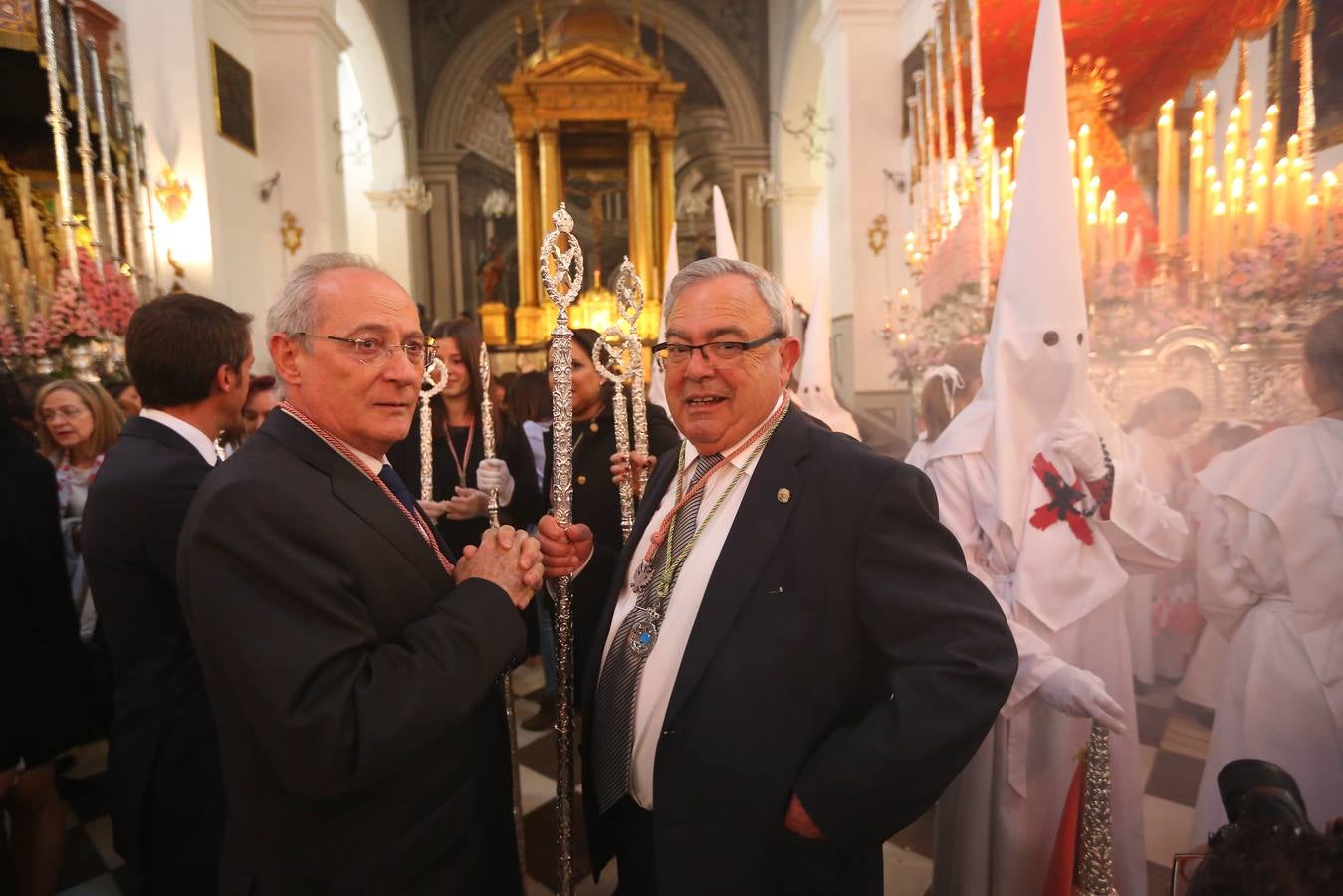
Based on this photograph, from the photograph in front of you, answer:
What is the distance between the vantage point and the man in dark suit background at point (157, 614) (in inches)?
63.3

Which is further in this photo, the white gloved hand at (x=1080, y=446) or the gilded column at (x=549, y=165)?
the gilded column at (x=549, y=165)

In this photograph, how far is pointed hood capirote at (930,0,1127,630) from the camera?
6.59ft

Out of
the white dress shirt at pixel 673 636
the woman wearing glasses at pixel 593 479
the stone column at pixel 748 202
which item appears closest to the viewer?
the white dress shirt at pixel 673 636

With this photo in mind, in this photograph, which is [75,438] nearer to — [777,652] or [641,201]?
[777,652]

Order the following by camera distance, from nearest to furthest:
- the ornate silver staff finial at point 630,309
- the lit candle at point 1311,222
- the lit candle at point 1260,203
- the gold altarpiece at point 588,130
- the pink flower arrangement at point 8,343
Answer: the ornate silver staff finial at point 630,309 < the lit candle at point 1311,222 < the lit candle at point 1260,203 < the pink flower arrangement at point 8,343 < the gold altarpiece at point 588,130

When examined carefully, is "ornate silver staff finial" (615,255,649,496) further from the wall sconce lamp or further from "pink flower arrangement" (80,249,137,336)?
the wall sconce lamp

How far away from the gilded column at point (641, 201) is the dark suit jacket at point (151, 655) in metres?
9.96

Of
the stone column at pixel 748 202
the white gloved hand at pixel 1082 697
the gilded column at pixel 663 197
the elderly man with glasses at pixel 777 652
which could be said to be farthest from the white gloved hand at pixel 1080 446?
the stone column at pixel 748 202

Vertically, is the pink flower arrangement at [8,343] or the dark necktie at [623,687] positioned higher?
the pink flower arrangement at [8,343]

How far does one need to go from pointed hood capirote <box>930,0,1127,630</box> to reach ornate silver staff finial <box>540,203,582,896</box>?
1.21 metres

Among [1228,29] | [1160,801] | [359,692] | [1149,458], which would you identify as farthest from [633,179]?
[359,692]

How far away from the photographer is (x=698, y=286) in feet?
4.76

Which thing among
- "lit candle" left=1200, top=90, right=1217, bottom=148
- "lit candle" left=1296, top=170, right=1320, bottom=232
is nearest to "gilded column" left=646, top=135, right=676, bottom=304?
"lit candle" left=1200, top=90, right=1217, bottom=148

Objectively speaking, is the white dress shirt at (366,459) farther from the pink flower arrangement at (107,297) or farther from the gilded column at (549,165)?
the gilded column at (549,165)
